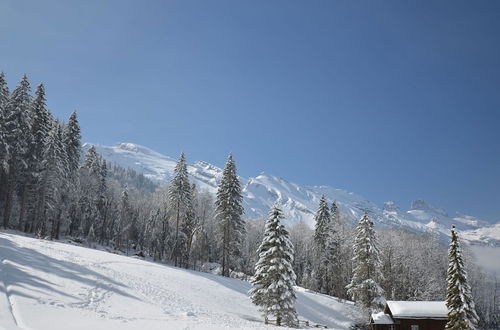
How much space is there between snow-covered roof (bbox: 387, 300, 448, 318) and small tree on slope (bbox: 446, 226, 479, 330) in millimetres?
8687

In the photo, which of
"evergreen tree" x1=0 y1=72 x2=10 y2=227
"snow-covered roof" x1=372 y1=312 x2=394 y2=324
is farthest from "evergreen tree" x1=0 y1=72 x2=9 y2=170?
"snow-covered roof" x1=372 y1=312 x2=394 y2=324

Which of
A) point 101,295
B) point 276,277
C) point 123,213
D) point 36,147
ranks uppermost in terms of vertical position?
point 36,147

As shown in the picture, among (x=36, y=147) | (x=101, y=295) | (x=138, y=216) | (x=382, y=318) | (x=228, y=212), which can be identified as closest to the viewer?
(x=101, y=295)

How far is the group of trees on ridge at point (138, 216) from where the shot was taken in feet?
166

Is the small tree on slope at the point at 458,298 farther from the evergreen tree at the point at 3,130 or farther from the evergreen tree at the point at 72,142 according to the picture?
the evergreen tree at the point at 72,142

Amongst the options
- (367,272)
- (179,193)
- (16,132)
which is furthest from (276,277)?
(16,132)

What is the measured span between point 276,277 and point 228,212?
867 inches

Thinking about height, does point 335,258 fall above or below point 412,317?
above

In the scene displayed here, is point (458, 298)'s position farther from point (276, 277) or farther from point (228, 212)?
point (228, 212)

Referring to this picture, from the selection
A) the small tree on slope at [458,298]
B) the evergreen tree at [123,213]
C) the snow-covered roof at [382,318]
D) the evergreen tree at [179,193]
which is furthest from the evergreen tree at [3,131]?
the small tree on slope at [458,298]

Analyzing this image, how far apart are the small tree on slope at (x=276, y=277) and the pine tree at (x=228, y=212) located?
19.1 meters

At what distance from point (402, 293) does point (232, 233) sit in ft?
134

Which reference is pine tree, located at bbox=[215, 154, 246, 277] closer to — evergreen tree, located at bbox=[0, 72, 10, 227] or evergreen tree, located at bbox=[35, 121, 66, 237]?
evergreen tree, located at bbox=[35, 121, 66, 237]

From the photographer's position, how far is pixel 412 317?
45.2 metres
